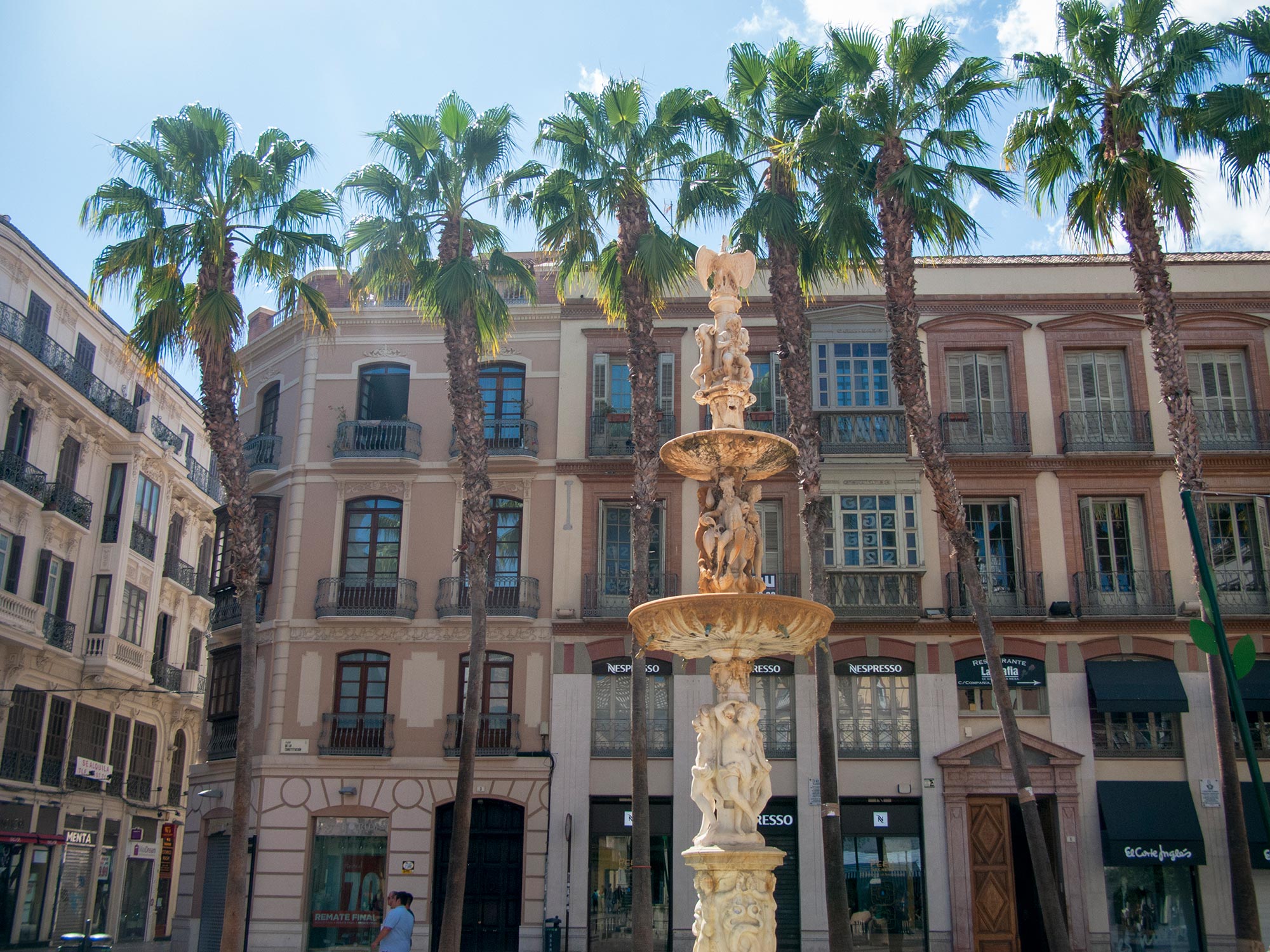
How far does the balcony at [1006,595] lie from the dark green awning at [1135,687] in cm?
173

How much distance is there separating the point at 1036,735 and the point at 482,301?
585 inches

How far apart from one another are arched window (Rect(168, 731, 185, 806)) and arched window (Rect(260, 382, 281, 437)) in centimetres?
1699

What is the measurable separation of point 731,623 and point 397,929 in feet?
21.2

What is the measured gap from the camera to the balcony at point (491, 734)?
2605 centimetres

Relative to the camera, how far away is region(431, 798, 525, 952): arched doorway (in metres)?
25.1

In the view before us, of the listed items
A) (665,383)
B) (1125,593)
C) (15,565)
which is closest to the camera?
(1125,593)

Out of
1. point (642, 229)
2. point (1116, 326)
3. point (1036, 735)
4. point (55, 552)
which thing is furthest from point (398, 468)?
point (1116, 326)

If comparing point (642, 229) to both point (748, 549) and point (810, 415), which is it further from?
point (748, 549)

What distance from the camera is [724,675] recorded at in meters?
12.0

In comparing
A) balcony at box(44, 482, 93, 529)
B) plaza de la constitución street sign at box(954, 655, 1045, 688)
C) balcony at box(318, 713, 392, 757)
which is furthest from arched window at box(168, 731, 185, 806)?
plaza de la constitución street sign at box(954, 655, 1045, 688)

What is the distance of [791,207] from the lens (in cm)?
2177

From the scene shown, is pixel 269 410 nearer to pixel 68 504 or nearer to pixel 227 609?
pixel 227 609

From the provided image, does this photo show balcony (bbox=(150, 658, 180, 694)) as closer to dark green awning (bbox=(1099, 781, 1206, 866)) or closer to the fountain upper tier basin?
dark green awning (bbox=(1099, 781, 1206, 866))

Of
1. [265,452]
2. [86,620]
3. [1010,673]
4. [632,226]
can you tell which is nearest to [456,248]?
[632,226]
